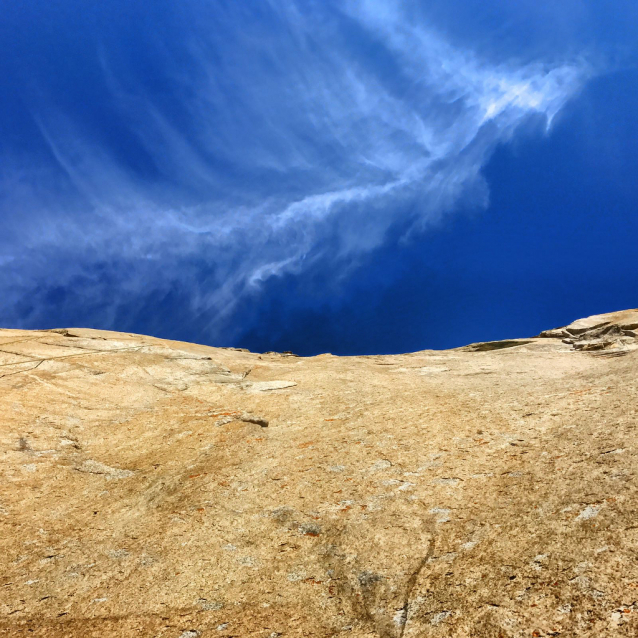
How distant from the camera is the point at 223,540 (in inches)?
254

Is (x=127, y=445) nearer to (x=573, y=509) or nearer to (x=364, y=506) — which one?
(x=364, y=506)

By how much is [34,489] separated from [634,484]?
9969 millimetres

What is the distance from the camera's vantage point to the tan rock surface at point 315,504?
15.2 ft

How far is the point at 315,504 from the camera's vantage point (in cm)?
717

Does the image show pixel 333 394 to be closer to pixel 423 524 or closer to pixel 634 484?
pixel 423 524

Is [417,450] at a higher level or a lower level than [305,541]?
higher

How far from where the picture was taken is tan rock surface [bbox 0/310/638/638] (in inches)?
183

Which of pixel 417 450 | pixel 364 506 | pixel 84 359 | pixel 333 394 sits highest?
pixel 84 359

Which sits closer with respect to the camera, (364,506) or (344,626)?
(344,626)

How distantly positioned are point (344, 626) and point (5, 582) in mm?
4674

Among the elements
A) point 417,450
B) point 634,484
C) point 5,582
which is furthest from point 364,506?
point 5,582

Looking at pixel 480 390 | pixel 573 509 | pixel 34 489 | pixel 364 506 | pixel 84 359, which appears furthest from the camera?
pixel 84 359

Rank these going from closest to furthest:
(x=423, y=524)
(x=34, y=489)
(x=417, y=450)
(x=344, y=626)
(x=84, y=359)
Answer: (x=344, y=626), (x=423, y=524), (x=34, y=489), (x=417, y=450), (x=84, y=359)

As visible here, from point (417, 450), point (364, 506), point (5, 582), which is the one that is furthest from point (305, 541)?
point (5, 582)
